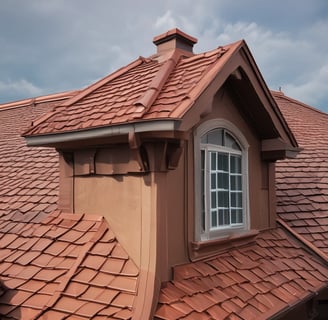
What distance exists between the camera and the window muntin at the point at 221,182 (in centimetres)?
403

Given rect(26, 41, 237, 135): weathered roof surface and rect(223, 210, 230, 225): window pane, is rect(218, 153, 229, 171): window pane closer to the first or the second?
rect(223, 210, 230, 225): window pane

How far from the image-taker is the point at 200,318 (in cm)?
299

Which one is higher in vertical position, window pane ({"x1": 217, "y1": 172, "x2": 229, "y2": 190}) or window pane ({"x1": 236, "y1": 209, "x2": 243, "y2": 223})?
window pane ({"x1": 217, "y1": 172, "x2": 229, "y2": 190})

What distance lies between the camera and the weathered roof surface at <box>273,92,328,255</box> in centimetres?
570

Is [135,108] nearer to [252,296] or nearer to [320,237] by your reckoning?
[252,296]

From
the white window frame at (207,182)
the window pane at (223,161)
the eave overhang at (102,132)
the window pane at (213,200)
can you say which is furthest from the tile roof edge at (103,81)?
the window pane at (213,200)

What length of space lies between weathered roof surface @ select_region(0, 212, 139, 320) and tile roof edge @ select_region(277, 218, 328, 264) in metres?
2.94

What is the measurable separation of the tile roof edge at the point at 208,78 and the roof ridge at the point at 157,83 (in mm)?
314

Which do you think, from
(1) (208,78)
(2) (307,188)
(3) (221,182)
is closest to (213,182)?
(3) (221,182)

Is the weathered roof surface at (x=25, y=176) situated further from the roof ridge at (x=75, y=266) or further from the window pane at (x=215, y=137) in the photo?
the window pane at (x=215, y=137)

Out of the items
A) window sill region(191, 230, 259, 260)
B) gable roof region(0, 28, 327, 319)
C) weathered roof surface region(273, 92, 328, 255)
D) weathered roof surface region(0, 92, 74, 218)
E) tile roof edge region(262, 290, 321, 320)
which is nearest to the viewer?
gable roof region(0, 28, 327, 319)

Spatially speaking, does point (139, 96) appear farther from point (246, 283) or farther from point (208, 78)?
point (246, 283)

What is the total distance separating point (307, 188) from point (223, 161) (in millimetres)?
2887

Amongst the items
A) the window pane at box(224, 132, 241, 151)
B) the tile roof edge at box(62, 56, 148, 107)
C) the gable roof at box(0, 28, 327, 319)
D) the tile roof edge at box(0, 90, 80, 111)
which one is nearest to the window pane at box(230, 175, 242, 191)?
the window pane at box(224, 132, 241, 151)
